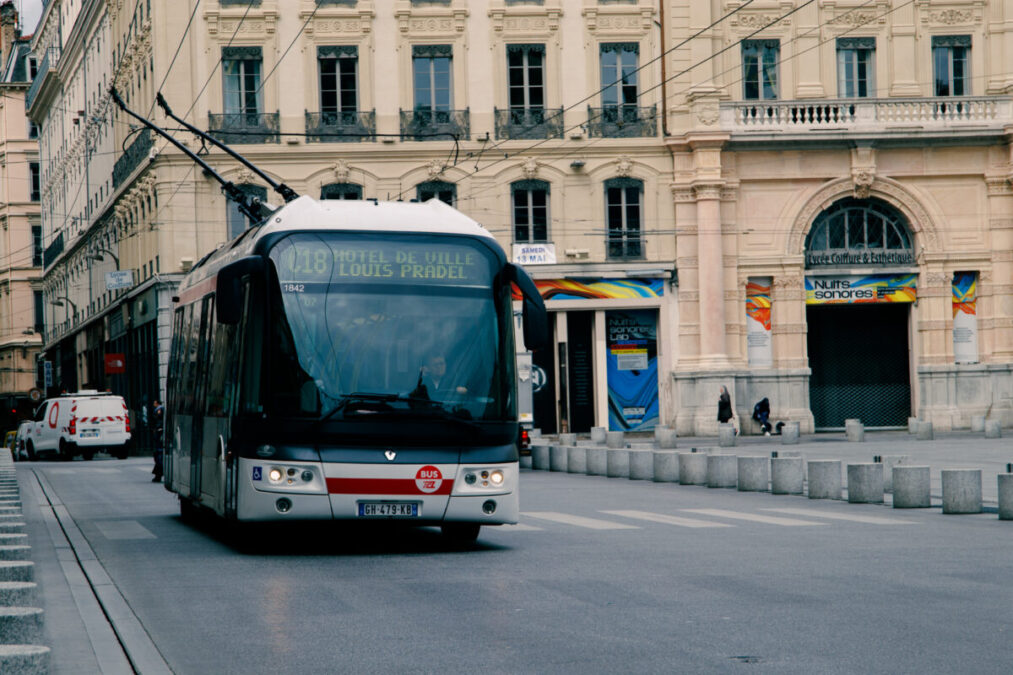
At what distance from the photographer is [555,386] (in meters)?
43.8

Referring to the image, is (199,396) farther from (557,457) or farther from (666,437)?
(666,437)

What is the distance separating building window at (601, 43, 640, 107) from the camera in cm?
4431

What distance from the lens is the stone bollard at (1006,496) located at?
16.7 m

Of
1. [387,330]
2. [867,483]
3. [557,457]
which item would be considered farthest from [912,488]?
[557,457]

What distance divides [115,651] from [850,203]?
3782 centimetres

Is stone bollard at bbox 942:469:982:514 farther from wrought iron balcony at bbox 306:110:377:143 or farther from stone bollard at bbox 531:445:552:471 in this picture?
wrought iron balcony at bbox 306:110:377:143

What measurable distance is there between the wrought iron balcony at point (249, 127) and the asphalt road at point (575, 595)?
1026 inches

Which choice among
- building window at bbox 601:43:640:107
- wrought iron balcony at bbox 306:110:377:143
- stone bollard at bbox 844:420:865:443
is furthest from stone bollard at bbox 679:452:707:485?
building window at bbox 601:43:640:107

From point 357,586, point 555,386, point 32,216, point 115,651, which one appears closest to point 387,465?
point 357,586

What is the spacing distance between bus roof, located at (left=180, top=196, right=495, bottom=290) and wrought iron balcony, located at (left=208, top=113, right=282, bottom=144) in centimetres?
2916

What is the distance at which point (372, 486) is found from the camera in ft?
44.2

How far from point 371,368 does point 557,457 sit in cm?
1823

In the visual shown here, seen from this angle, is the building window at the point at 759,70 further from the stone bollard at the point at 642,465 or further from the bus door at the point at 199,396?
the bus door at the point at 199,396

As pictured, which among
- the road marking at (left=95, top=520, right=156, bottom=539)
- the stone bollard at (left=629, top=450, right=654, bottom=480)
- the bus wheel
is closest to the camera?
the bus wheel
